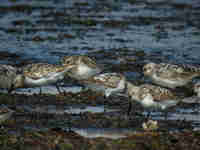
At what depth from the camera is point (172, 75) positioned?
15.1 metres

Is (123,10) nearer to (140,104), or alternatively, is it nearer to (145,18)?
(145,18)

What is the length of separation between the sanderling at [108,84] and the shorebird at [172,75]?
5.33 feet

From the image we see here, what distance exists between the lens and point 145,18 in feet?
99.1

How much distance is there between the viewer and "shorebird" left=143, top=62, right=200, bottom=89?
15148 millimetres

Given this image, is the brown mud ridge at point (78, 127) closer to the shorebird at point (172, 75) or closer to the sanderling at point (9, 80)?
the sanderling at point (9, 80)

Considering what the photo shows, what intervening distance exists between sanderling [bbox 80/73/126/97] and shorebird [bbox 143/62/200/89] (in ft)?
5.33

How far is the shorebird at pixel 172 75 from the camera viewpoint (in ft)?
49.7

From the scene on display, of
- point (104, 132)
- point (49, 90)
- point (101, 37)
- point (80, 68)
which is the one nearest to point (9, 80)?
Result: point (49, 90)

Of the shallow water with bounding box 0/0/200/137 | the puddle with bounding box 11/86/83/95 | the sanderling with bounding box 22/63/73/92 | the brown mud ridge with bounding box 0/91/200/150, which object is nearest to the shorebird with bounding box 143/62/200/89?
the shallow water with bounding box 0/0/200/137

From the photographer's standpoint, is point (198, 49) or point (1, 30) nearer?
point (198, 49)

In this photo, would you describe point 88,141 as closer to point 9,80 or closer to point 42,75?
point 42,75

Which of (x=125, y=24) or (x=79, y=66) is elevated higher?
(x=79, y=66)

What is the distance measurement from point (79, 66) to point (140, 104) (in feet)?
10.2

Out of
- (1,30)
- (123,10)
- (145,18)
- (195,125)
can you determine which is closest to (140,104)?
(195,125)
